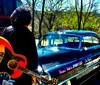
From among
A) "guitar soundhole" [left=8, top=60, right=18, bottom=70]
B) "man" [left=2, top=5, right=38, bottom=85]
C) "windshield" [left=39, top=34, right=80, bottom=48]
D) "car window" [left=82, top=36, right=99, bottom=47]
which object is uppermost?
"man" [left=2, top=5, right=38, bottom=85]

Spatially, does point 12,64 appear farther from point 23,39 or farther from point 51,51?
point 51,51

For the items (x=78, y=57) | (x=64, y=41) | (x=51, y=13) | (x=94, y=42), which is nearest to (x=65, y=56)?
(x=78, y=57)

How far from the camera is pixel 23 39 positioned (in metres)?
2.98

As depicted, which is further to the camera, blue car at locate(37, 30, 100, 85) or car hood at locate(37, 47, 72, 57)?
car hood at locate(37, 47, 72, 57)

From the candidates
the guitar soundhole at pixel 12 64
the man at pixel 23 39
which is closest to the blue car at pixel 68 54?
the man at pixel 23 39

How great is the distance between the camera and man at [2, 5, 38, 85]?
298cm

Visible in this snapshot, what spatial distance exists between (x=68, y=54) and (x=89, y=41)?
168 centimetres

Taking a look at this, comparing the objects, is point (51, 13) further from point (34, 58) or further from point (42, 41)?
point (34, 58)

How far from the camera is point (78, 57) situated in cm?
580

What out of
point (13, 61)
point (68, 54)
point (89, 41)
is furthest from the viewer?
point (89, 41)

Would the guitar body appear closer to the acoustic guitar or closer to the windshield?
the acoustic guitar

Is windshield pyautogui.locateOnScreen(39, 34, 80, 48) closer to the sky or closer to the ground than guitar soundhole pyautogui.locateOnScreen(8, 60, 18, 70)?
closer to the ground

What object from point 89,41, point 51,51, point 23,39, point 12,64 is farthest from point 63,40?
point 12,64

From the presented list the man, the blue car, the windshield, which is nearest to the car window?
the blue car
